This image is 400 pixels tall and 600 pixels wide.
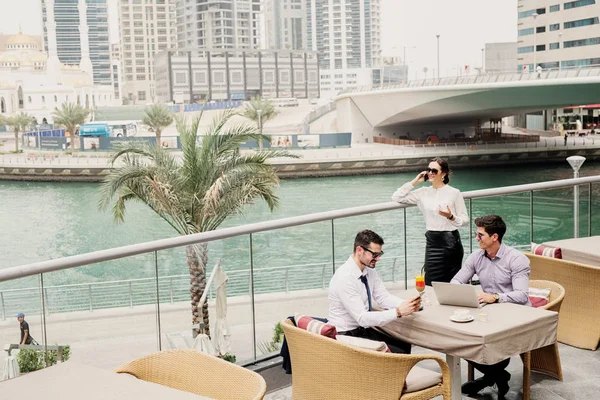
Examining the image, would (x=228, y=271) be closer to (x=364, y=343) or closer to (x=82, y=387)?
(x=364, y=343)

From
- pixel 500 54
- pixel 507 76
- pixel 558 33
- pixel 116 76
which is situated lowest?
pixel 507 76

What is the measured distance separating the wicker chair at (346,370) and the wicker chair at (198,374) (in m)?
0.59

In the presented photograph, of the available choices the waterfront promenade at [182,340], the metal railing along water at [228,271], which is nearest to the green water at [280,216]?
the metal railing along water at [228,271]

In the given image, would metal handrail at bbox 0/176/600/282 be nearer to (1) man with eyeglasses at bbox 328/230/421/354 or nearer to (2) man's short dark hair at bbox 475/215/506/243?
(1) man with eyeglasses at bbox 328/230/421/354

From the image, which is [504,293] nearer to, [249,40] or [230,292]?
[230,292]

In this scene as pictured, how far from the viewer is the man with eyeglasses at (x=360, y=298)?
13.0 ft

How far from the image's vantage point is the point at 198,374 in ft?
10.3

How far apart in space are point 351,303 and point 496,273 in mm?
1129

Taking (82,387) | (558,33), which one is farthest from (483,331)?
(558,33)

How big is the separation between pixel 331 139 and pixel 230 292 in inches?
2526

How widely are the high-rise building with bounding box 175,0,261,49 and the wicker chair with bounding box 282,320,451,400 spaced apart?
18270cm

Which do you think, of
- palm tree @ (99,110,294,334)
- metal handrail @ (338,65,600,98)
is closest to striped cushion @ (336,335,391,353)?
palm tree @ (99,110,294,334)

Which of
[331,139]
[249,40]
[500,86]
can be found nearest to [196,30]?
[249,40]

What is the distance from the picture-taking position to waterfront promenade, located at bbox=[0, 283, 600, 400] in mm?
4367
